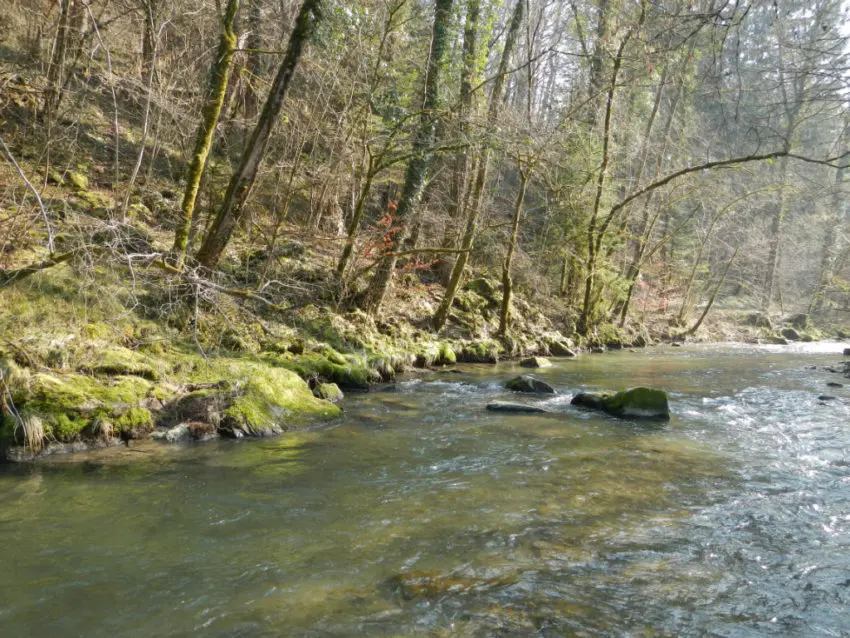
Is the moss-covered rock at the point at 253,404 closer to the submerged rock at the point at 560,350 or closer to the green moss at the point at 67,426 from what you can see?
the green moss at the point at 67,426

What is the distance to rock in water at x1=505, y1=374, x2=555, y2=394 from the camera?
11.2 meters

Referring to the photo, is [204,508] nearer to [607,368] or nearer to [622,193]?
[607,368]

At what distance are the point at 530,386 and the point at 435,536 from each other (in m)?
6.85

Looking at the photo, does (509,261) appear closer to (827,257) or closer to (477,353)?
(477,353)

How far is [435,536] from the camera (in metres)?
4.70

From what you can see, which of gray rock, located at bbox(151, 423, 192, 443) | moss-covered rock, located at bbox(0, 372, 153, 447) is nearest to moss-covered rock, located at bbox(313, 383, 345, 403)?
gray rock, located at bbox(151, 423, 192, 443)

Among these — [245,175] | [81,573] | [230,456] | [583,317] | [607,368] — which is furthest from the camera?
[583,317]

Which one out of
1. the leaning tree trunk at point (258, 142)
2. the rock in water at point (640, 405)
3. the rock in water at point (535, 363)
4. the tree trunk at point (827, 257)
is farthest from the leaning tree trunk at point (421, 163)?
the tree trunk at point (827, 257)

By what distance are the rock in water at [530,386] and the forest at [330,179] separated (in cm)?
254

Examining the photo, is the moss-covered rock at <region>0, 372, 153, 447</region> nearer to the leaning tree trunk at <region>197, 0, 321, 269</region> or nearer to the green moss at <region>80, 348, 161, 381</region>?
the green moss at <region>80, 348, 161, 381</region>

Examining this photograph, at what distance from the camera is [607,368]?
15383 mm

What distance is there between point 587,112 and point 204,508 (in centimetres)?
1771

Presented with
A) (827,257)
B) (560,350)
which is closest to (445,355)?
(560,350)

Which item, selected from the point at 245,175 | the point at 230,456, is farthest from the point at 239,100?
the point at 230,456
